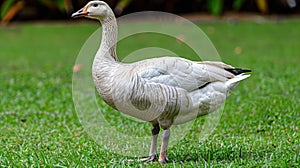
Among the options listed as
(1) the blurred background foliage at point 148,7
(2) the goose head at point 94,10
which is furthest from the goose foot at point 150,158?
(1) the blurred background foliage at point 148,7

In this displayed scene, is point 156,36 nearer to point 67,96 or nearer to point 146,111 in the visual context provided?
point 67,96

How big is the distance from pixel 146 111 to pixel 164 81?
0.95 feet

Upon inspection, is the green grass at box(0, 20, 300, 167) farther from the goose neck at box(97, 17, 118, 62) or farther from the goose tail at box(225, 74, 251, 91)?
the goose neck at box(97, 17, 118, 62)

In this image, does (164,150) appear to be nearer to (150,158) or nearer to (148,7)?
(150,158)

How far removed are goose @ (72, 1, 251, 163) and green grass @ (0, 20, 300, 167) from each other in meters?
0.43

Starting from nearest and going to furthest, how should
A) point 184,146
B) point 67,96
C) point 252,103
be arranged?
1. point 184,146
2. point 252,103
3. point 67,96

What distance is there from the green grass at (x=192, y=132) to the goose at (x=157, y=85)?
43 centimetres

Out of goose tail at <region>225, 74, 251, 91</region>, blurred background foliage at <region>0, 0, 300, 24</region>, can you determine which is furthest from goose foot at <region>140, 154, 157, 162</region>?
blurred background foliage at <region>0, 0, 300, 24</region>

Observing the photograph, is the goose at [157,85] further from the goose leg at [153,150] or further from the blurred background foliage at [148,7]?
the blurred background foliage at [148,7]

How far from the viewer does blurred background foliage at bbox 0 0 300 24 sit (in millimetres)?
16188

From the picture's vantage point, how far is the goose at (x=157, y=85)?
4.58 metres

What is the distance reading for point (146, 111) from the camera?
4645mm

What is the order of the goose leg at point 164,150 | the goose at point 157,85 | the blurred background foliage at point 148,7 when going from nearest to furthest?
the goose at point 157,85
the goose leg at point 164,150
the blurred background foliage at point 148,7

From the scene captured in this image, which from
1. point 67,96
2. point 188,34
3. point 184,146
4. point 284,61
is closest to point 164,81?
point 184,146
